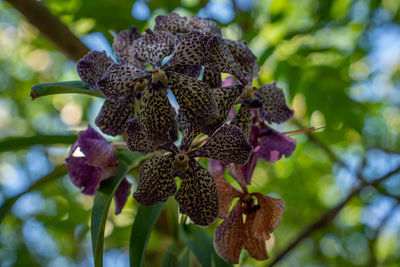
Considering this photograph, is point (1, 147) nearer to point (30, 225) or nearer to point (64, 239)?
point (30, 225)

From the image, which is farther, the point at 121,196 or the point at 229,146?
the point at 121,196

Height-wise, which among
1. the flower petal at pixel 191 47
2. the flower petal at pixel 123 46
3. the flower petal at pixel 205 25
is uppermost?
the flower petal at pixel 191 47

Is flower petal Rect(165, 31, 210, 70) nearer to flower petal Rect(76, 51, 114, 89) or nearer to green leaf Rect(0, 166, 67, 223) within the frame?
flower petal Rect(76, 51, 114, 89)

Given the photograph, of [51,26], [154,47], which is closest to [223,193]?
[154,47]

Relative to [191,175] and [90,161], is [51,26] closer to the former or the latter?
[90,161]

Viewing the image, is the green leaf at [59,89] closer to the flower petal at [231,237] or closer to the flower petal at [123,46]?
the flower petal at [123,46]

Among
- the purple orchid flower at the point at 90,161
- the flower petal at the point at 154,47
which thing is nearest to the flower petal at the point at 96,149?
the purple orchid flower at the point at 90,161
